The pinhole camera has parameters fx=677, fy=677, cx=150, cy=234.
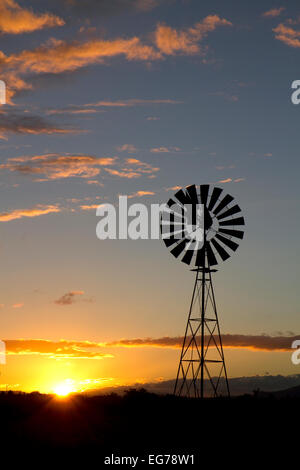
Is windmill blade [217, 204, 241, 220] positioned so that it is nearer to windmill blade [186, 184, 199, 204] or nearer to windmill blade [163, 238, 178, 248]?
windmill blade [186, 184, 199, 204]

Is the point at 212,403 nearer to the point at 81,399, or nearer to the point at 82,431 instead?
the point at 81,399

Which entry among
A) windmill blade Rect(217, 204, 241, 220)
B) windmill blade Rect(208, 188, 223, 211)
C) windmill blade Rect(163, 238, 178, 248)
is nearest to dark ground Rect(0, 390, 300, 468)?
windmill blade Rect(163, 238, 178, 248)

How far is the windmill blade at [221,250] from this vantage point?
145ft

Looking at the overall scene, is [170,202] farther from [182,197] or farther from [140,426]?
[140,426]

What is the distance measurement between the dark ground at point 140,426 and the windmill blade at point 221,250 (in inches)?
419

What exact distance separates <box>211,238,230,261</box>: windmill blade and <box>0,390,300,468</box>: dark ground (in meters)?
10.7

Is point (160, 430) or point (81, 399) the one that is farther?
point (81, 399)

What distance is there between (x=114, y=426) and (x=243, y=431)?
5391mm

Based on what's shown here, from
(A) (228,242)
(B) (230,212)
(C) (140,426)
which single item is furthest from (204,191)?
(C) (140,426)

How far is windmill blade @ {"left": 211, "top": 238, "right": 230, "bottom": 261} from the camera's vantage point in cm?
4412
